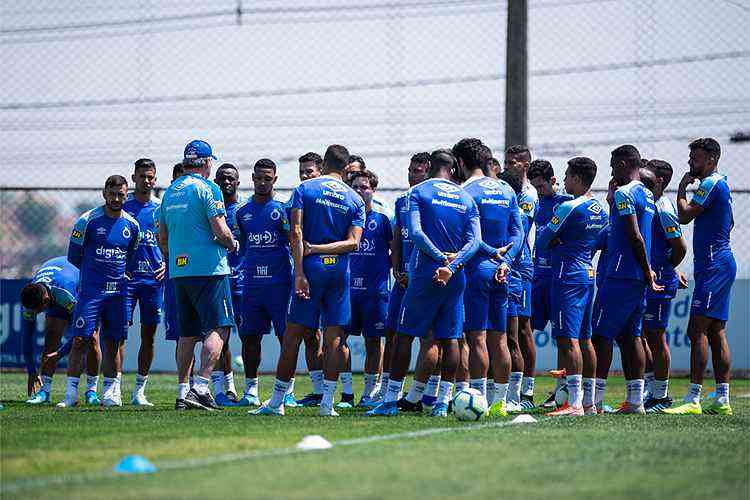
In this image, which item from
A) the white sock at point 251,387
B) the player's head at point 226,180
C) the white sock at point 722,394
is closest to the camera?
the white sock at point 722,394

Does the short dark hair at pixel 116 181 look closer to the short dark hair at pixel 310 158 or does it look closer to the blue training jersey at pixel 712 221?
the short dark hair at pixel 310 158

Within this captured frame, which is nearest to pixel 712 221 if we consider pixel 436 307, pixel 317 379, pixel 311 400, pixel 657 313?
pixel 657 313

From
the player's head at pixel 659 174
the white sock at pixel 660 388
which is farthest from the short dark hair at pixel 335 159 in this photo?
the white sock at pixel 660 388

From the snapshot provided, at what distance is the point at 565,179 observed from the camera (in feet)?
37.6

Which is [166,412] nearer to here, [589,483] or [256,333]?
[256,333]

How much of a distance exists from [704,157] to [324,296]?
14.2 feet

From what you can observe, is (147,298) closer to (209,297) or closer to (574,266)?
(209,297)

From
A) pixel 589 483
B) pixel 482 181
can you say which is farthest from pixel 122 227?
pixel 589 483

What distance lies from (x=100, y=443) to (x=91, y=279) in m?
4.74

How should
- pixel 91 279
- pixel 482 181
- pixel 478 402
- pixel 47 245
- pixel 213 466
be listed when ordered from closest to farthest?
1. pixel 213 466
2. pixel 478 402
3. pixel 482 181
4. pixel 91 279
5. pixel 47 245

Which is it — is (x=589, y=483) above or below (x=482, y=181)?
below

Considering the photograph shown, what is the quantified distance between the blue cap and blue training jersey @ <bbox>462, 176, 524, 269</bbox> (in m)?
2.46

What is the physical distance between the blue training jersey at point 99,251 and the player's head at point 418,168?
10.2 feet

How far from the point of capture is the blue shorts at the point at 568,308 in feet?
36.7
